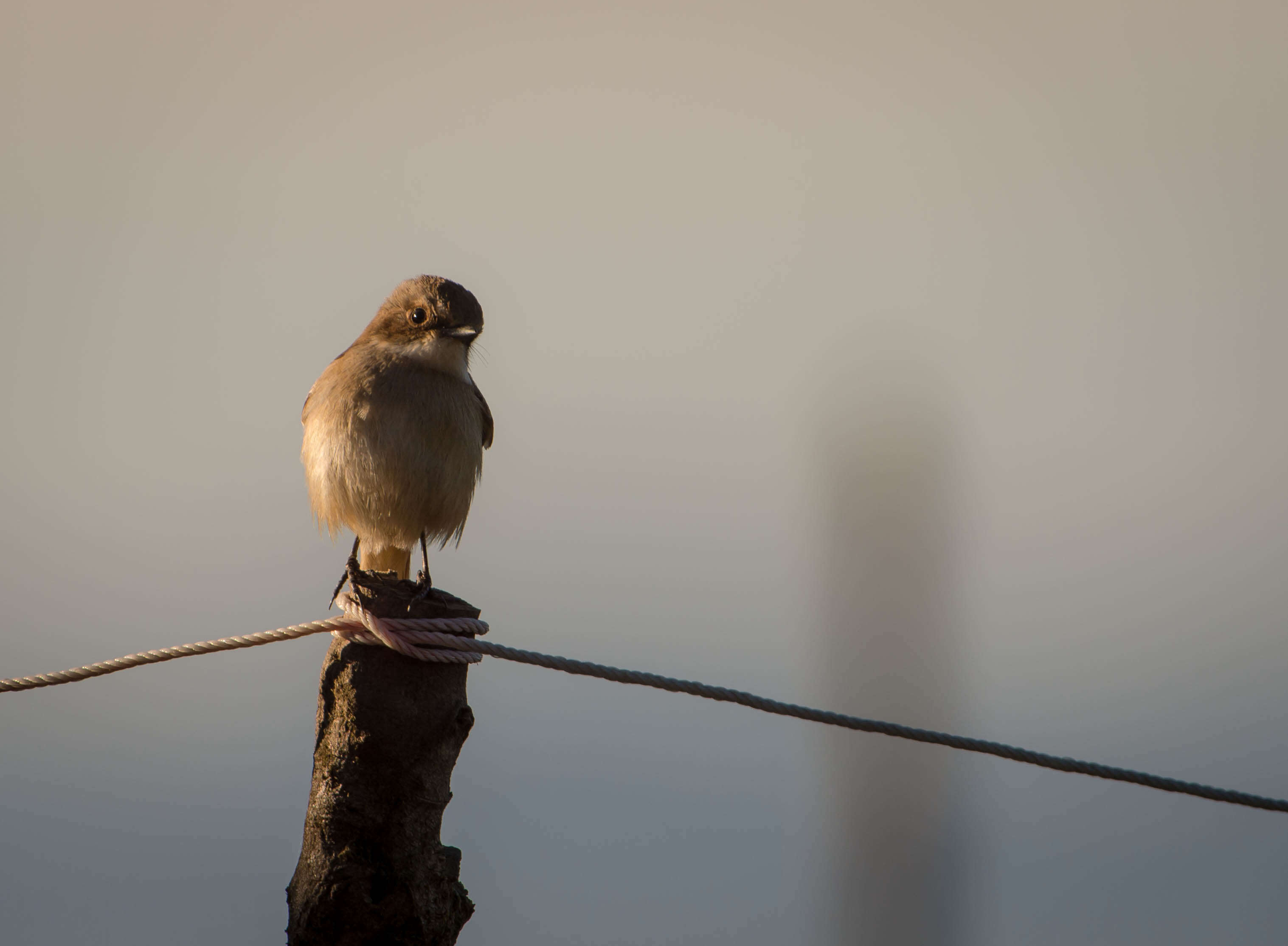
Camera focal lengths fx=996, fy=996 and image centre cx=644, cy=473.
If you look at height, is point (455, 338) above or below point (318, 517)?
above

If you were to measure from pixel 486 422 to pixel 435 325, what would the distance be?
688 mm

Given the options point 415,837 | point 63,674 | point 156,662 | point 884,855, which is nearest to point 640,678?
point 415,837

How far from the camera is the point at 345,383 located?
199 inches

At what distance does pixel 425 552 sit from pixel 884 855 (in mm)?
3294

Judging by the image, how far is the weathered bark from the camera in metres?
3.03

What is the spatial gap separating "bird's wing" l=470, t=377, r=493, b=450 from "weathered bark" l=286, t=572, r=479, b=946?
8.43 ft

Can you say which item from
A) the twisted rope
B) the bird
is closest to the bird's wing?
the bird

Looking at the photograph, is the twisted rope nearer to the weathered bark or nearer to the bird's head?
the weathered bark

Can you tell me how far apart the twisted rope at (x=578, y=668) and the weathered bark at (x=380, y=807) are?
0.18 ft

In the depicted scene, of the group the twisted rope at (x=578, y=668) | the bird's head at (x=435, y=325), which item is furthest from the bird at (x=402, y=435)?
the twisted rope at (x=578, y=668)

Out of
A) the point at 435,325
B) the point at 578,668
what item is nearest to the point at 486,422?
the point at 435,325

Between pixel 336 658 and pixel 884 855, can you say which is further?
pixel 884 855

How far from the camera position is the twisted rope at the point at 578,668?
3.19 m

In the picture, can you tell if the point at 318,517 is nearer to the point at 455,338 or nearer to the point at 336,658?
the point at 455,338
